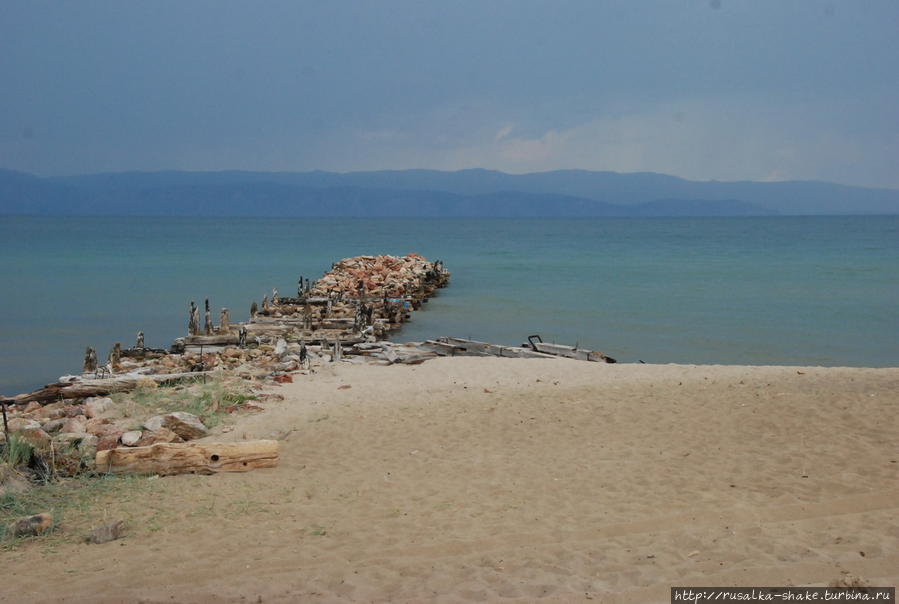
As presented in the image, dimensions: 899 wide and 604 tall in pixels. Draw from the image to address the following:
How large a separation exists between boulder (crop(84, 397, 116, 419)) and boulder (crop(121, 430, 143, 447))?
168 cm

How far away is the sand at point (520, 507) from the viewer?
17.7 feet

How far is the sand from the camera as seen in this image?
538 centimetres

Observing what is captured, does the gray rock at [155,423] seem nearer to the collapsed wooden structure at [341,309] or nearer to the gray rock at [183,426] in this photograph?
the gray rock at [183,426]

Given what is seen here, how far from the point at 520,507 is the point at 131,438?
4391 millimetres

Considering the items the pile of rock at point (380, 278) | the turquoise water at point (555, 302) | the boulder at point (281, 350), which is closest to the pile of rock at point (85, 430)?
the boulder at point (281, 350)

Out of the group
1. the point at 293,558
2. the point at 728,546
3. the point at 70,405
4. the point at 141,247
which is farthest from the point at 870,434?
the point at 141,247

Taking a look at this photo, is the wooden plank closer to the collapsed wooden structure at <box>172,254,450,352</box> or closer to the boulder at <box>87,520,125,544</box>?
the collapsed wooden structure at <box>172,254,450,352</box>

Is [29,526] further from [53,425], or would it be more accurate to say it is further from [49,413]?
[49,413]

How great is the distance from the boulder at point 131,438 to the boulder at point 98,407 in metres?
1.68

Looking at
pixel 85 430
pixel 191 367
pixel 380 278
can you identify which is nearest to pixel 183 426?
pixel 85 430

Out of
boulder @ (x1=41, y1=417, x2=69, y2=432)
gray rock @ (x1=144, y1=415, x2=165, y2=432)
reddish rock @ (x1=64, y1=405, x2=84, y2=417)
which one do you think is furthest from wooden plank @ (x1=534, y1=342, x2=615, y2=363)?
boulder @ (x1=41, y1=417, x2=69, y2=432)

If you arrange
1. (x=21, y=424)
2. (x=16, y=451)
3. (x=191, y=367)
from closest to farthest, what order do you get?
(x=16, y=451)
(x=21, y=424)
(x=191, y=367)

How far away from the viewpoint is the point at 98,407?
33.4 feet

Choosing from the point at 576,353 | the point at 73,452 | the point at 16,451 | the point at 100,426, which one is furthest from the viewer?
the point at 576,353
